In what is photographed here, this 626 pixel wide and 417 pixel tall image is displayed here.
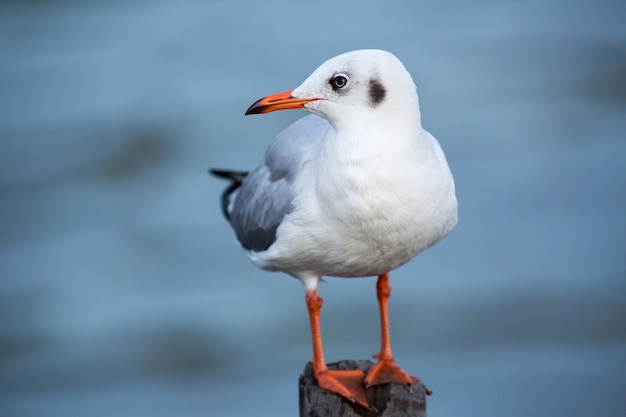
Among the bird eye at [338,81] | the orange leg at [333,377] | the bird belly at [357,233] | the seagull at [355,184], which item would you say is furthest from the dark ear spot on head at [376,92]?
the orange leg at [333,377]

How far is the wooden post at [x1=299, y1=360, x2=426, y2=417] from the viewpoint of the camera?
428 cm

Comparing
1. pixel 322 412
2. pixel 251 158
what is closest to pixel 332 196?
pixel 322 412

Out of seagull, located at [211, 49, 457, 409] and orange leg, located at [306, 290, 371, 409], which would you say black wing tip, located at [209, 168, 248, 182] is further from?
orange leg, located at [306, 290, 371, 409]

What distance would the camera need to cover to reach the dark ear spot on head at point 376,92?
417 cm

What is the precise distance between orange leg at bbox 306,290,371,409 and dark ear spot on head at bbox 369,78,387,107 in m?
1.12

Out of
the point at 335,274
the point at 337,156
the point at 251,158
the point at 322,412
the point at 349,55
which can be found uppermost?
the point at 251,158

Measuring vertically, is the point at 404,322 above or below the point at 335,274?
above

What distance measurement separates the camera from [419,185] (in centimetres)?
430

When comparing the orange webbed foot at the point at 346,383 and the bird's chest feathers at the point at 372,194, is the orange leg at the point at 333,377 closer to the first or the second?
the orange webbed foot at the point at 346,383

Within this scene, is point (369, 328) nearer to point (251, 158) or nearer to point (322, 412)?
point (251, 158)

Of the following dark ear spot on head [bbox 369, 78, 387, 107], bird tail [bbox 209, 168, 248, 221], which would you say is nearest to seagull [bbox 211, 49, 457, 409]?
dark ear spot on head [bbox 369, 78, 387, 107]

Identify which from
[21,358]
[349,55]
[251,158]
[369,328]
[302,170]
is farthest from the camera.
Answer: [251,158]

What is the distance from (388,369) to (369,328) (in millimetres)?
5509

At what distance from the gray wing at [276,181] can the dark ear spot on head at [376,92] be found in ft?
1.71
